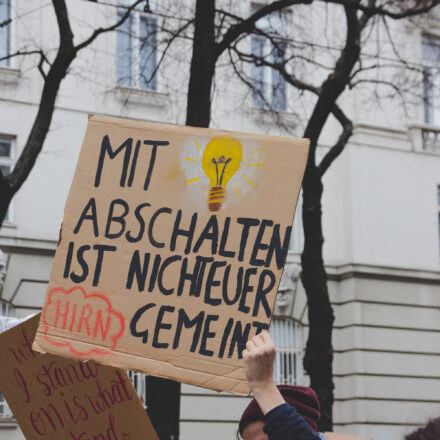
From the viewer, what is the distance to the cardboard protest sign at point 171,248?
2.85 meters

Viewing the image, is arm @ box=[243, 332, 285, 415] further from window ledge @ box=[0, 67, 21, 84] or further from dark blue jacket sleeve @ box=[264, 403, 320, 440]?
window ledge @ box=[0, 67, 21, 84]

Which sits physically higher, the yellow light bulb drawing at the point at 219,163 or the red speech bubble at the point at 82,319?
the yellow light bulb drawing at the point at 219,163

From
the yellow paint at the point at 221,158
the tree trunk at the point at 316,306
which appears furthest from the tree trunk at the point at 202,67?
the yellow paint at the point at 221,158

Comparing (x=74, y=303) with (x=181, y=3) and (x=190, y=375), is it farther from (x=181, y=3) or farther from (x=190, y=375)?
(x=181, y=3)

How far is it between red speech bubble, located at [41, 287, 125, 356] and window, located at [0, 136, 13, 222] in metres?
11.5

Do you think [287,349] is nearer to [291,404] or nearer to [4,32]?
[4,32]

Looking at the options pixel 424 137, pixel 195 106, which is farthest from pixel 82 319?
pixel 424 137

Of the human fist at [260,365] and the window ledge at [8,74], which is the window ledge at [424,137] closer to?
the window ledge at [8,74]

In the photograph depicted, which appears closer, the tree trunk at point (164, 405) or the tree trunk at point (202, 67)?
the tree trunk at point (164, 405)

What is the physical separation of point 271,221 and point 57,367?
1069mm

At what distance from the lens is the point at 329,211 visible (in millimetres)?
16844

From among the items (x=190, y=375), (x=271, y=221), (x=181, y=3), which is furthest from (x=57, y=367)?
(x=181, y=3)

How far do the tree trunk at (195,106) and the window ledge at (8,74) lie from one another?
6729 mm

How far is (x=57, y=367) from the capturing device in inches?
133
